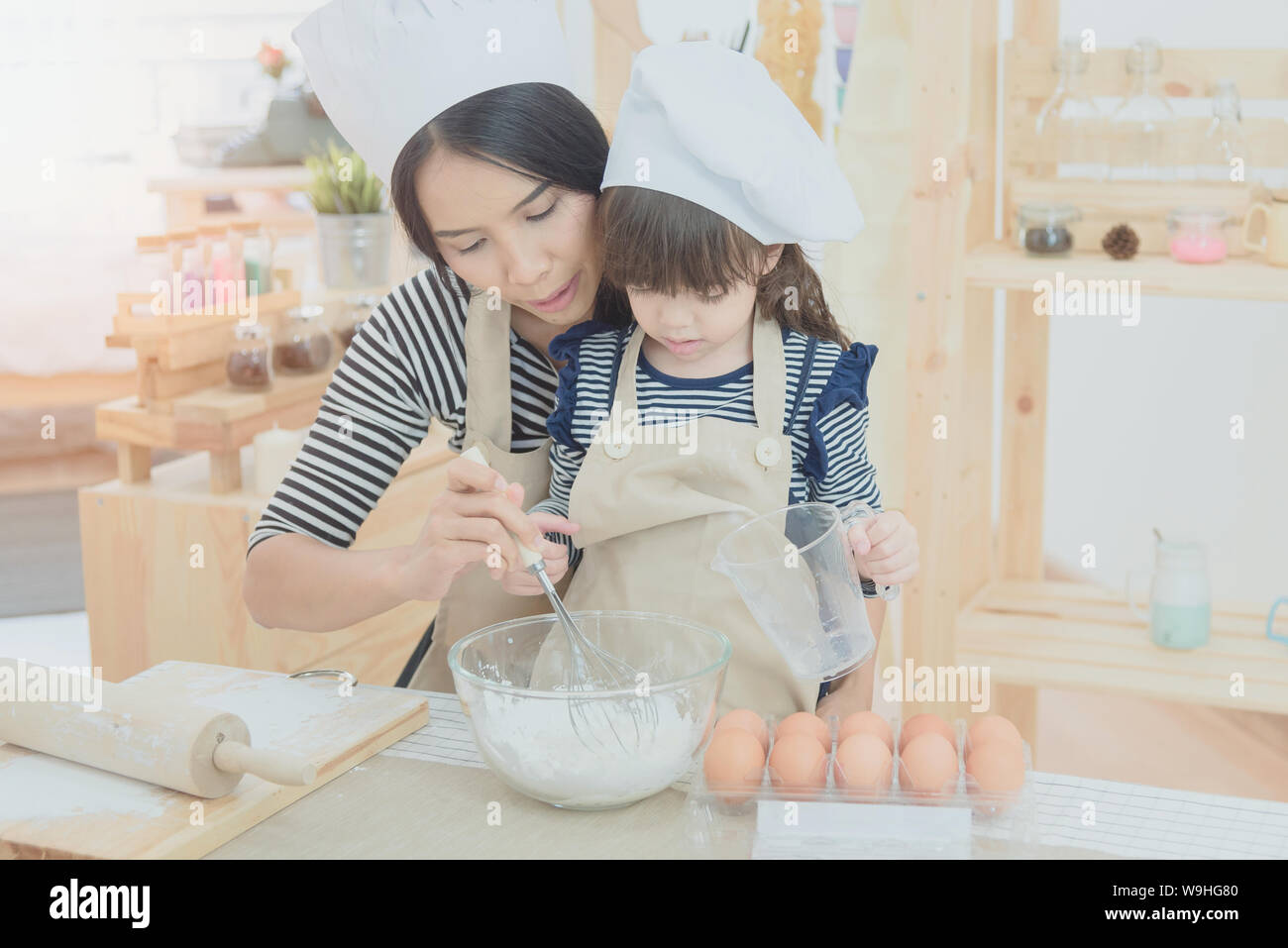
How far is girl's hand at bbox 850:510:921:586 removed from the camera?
1.08 metres

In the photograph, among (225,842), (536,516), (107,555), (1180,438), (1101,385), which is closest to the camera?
(225,842)

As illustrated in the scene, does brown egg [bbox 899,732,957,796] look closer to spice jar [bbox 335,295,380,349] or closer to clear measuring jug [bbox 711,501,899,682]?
clear measuring jug [bbox 711,501,899,682]

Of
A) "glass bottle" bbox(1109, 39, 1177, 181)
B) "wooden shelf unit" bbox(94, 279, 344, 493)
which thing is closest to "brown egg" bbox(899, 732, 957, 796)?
"glass bottle" bbox(1109, 39, 1177, 181)

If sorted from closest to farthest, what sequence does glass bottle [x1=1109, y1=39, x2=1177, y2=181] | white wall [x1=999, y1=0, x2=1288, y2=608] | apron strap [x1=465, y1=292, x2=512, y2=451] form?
apron strap [x1=465, y1=292, x2=512, y2=451] < glass bottle [x1=1109, y1=39, x2=1177, y2=181] < white wall [x1=999, y1=0, x2=1288, y2=608]

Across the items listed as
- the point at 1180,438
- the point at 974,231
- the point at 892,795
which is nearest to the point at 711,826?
the point at 892,795

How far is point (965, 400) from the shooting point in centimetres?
213

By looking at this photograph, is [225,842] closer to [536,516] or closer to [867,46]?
[536,516]

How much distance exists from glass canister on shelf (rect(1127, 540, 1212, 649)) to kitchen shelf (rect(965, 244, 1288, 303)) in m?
0.39

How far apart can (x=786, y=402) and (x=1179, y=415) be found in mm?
1803

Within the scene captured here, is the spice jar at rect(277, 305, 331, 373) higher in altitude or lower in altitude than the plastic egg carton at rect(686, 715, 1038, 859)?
higher

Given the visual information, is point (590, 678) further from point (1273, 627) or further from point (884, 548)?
point (1273, 627)

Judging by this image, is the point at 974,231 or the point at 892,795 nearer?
the point at 892,795

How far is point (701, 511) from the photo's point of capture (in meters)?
1.17
